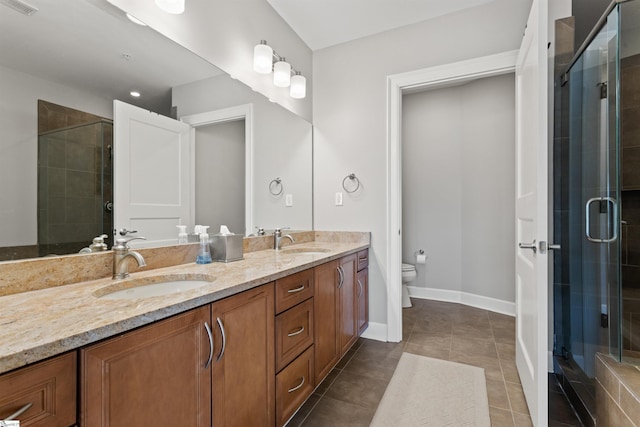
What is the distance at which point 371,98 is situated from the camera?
254 cm

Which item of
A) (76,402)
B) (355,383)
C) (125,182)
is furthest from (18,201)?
(355,383)

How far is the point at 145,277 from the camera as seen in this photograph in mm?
1202

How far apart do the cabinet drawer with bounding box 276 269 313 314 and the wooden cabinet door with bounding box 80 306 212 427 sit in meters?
0.41

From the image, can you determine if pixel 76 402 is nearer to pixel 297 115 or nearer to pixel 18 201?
pixel 18 201

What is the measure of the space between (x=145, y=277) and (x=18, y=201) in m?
0.47

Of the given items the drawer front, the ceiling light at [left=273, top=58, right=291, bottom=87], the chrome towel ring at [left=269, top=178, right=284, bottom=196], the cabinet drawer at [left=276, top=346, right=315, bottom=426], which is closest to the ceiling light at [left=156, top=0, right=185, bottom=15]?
the ceiling light at [left=273, top=58, right=291, bottom=87]

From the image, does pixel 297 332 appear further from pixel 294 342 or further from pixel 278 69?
pixel 278 69

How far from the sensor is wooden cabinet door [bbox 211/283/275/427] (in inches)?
39.5

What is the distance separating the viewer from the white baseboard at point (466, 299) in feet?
9.99

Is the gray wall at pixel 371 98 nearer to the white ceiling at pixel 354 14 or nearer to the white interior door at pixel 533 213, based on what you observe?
the white ceiling at pixel 354 14

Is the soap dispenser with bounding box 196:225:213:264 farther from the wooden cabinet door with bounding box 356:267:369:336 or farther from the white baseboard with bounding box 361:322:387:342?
the white baseboard with bounding box 361:322:387:342

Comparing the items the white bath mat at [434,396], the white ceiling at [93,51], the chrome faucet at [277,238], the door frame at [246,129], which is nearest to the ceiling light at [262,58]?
the door frame at [246,129]

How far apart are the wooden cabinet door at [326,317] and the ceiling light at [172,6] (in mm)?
1466

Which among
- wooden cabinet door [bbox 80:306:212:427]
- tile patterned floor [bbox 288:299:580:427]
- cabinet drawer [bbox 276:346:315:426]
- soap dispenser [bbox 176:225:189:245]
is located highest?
soap dispenser [bbox 176:225:189:245]
